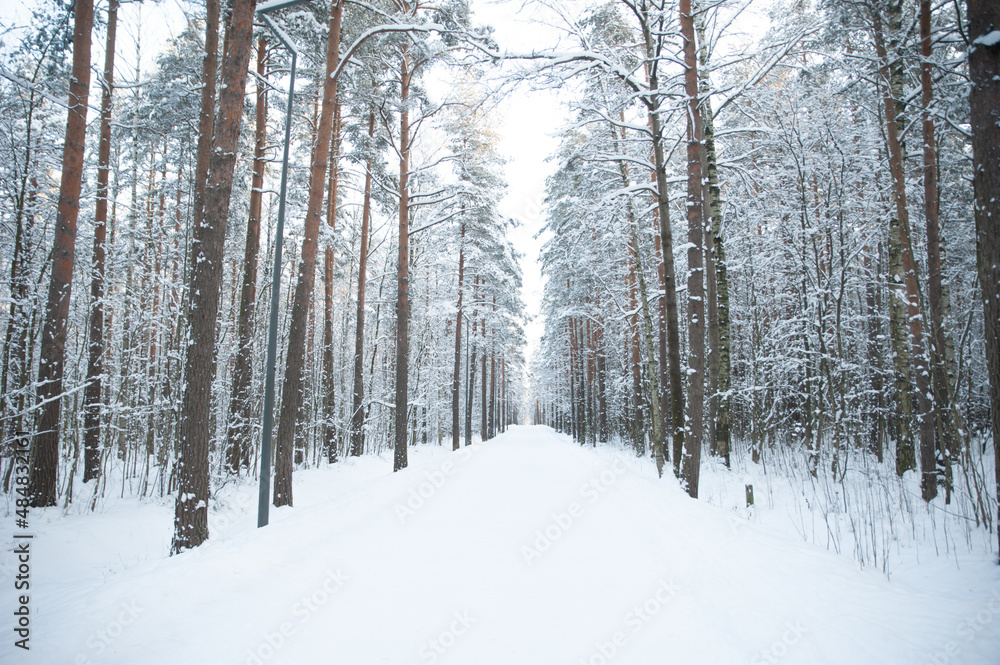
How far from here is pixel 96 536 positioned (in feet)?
22.4

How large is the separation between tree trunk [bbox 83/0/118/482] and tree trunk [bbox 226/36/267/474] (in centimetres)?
241

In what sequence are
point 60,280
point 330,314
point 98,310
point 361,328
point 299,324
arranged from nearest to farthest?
point 60,280, point 299,324, point 98,310, point 330,314, point 361,328

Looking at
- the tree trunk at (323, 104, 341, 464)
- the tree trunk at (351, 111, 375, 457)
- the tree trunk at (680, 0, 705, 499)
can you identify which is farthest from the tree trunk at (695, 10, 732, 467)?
the tree trunk at (323, 104, 341, 464)

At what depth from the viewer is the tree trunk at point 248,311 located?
33.3ft

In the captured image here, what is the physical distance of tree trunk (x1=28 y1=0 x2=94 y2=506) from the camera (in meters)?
7.69

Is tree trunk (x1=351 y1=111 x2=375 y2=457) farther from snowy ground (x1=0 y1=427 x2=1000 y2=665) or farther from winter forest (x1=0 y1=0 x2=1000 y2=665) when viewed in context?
snowy ground (x1=0 y1=427 x2=1000 y2=665)

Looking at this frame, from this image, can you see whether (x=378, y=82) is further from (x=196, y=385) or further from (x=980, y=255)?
(x=980, y=255)

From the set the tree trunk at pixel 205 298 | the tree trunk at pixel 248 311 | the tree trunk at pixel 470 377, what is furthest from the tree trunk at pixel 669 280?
the tree trunk at pixel 470 377

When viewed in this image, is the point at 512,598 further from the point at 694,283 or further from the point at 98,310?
the point at 98,310

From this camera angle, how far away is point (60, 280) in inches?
311

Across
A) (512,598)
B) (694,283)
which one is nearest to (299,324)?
(512,598)

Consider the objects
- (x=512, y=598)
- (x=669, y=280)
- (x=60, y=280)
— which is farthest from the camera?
(x=669, y=280)

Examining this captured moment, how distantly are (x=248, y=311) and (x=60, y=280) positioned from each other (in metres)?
3.26

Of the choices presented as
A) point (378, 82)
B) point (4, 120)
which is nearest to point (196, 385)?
point (4, 120)
